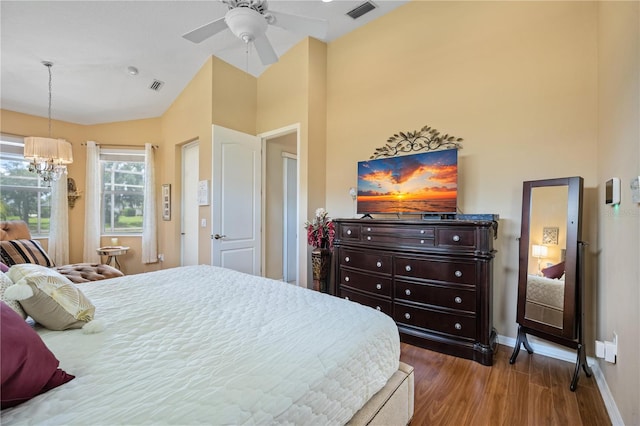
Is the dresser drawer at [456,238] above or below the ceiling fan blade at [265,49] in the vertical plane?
below

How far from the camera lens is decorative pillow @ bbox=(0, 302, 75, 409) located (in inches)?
27.2

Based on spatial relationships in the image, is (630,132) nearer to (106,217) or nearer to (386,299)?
(386,299)

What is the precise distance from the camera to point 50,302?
1128 mm

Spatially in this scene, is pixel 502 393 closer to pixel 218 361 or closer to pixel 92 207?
pixel 218 361

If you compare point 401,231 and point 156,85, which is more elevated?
point 156,85

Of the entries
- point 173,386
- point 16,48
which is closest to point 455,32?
point 173,386

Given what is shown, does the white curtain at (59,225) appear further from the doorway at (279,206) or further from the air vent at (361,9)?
the air vent at (361,9)

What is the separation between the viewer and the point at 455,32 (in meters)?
2.77

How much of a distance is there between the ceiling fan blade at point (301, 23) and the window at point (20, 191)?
4.18m

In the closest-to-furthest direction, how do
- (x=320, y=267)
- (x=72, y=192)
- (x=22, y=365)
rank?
(x=22, y=365), (x=320, y=267), (x=72, y=192)

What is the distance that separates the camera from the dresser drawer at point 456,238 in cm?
221

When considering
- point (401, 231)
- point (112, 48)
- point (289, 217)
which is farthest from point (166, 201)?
point (401, 231)

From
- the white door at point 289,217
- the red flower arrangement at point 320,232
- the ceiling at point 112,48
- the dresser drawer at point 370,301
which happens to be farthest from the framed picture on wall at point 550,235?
the white door at point 289,217

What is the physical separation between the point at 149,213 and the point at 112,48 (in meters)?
2.49
